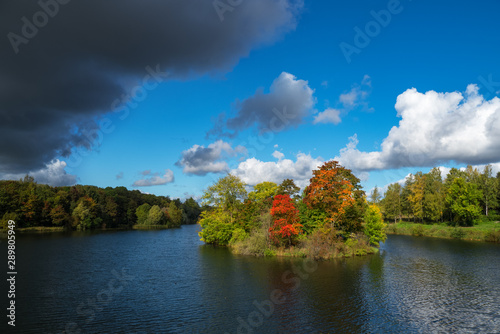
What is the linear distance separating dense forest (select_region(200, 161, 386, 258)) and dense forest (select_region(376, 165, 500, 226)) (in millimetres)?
40734

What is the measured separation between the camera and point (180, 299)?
25.7 m

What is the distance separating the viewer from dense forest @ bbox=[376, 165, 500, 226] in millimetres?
80938

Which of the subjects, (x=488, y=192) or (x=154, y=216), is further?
(x=154, y=216)

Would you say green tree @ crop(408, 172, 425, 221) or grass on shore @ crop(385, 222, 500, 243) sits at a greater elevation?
green tree @ crop(408, 172, 425, 221)

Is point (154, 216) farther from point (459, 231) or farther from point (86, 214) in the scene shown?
point (459, 231)

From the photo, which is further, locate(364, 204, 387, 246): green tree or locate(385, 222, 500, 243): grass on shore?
locate(385, 222, 500, 243): grass on shore

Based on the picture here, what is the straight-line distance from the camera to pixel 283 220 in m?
46.2

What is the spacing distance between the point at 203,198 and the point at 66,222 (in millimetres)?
66929

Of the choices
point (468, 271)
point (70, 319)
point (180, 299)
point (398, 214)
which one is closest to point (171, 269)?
point (180, 299)

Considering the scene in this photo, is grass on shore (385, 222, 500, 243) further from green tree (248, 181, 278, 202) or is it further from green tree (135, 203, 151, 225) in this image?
green tree (135, 203, 151, 225)

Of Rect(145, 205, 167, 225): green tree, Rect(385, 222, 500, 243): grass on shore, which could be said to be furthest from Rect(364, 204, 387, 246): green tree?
Rect(145, 205, 167, 225): green tree

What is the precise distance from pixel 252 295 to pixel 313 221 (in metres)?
25.6

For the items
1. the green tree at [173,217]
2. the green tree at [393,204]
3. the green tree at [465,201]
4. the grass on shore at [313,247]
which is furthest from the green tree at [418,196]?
the green tree at [173,217]

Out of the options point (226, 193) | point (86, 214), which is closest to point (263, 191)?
point (226, 193)
